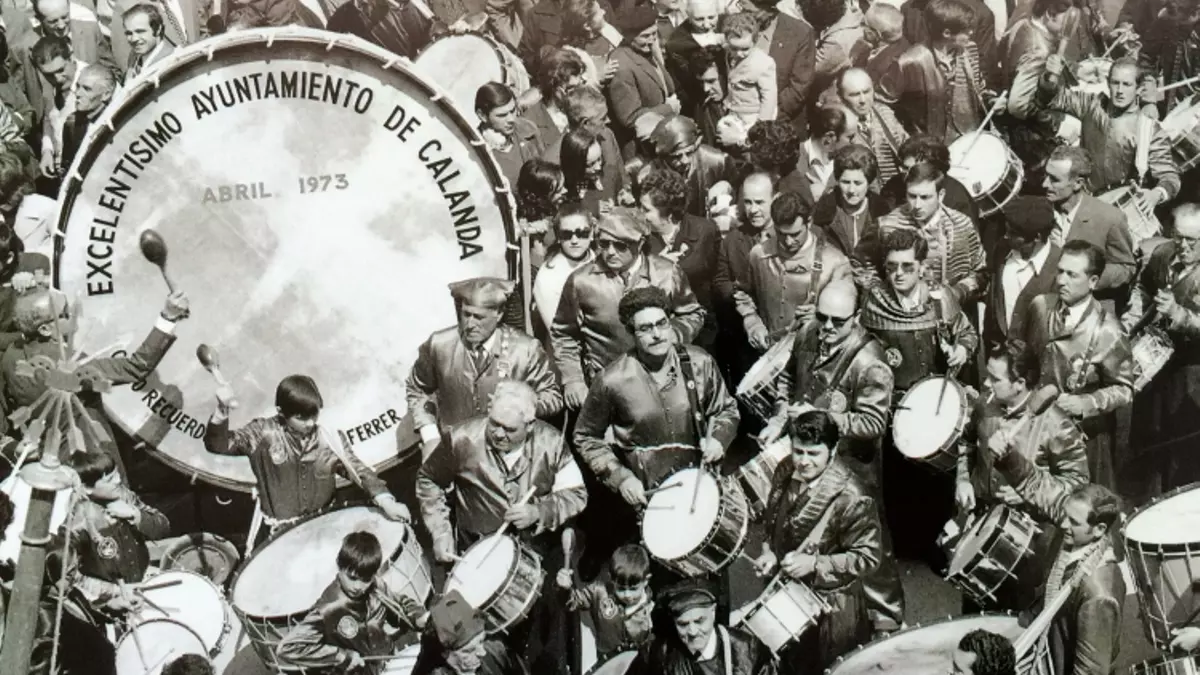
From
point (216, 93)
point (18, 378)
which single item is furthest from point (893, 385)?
point (18, 378)

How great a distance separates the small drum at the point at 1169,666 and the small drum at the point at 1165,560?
7cm

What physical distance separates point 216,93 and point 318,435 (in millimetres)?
1218

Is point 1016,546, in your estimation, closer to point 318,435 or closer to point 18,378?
point 318,435

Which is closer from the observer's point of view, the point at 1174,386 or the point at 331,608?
the point at 331,608

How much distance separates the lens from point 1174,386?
21.2ft

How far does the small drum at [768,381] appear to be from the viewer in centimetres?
618

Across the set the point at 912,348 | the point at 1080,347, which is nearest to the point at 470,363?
the point at 912,348

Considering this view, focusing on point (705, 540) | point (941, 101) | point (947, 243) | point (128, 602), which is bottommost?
point (128, 602)

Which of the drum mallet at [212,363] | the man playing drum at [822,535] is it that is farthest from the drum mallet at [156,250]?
the man playing drum at [822,535]

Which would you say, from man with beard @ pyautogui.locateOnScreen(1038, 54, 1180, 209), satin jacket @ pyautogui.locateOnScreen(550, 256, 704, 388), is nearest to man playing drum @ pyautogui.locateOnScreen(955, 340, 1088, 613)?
man with beard @ pyautogui.locateOnScreen(1038, 54, 1180, 209)

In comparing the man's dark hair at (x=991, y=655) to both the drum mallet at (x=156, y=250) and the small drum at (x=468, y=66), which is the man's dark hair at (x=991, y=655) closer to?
the small drum at (x=468, y=66)

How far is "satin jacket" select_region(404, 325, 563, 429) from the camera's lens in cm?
608

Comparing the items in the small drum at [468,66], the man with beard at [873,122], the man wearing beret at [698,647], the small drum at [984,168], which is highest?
the small drum at [468,66]

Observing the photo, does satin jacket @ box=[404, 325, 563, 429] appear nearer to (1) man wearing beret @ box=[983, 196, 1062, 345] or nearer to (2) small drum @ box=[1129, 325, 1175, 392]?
(1) man wearing beret @ box=[983, 196, 1062, 345]
